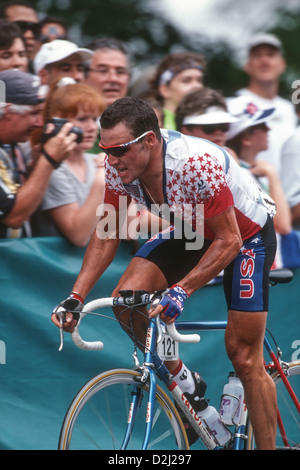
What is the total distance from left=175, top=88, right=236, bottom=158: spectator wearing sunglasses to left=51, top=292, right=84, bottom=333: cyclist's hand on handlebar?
214 centimetres

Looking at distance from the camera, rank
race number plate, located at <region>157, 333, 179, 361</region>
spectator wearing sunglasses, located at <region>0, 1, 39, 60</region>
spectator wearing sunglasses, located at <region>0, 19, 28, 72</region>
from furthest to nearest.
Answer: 1. spectator wearing sunglasses, located at <region>0, 1, 39, 60</region>
2. spectator wearing sunglasses, located at <region>0, 19, 28, 72</region>
3. race number plate, located at <region>157, 333, 179, 361</region>

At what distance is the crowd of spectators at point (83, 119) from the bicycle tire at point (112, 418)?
3.39 feet

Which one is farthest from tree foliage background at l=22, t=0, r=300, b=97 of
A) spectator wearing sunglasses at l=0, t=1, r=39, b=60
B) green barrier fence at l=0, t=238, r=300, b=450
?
green barrier fence at l=0, t=238, r=300, b=450

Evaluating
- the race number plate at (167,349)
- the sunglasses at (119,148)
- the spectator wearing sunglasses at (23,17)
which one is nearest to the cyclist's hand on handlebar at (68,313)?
the race number plate at (167,349)

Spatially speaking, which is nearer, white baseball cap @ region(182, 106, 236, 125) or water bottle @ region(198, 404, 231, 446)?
water bottle @ region(198, 404, 231, 446)

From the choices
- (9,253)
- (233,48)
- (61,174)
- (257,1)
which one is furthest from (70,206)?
(257,1)

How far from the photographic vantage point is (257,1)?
12.0 metres

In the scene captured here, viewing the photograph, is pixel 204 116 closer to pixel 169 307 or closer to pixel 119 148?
pixel 119 148

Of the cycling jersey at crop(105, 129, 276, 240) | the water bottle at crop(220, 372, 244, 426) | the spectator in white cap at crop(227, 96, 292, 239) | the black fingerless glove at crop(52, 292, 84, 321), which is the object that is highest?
the spectator in white cap at crop(227, 96, 292, 239)

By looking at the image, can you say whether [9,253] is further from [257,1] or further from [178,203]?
[257,1]

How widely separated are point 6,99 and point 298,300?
7.74 ft

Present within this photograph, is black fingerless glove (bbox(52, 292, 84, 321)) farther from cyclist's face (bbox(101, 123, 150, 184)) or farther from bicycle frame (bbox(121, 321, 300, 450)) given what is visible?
cyclist's face (bbox(101, 123, 150, 184))

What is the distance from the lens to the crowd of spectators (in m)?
4.34

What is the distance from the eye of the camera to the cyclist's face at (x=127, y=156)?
10.8ft
